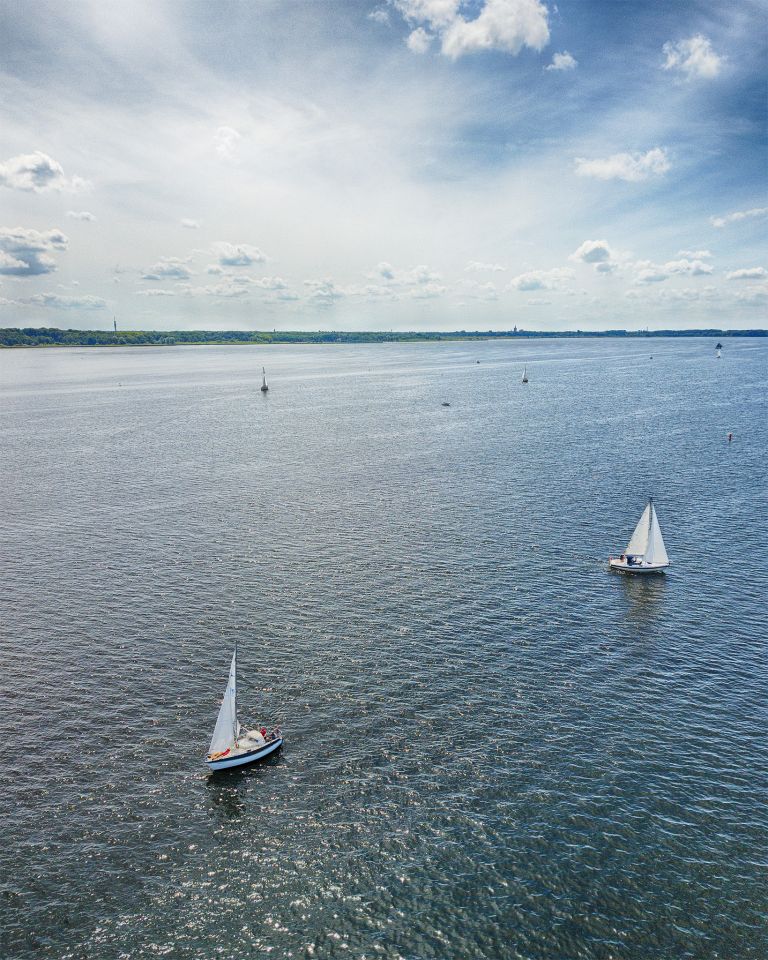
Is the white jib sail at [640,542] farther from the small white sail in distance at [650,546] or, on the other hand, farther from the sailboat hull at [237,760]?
the sailboat hull at [237,760]

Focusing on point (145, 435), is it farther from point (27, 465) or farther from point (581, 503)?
point (581, 503)

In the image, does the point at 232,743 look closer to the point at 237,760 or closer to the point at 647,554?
the point at 237,760

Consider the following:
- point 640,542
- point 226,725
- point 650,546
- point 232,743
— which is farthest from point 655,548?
point 226,725

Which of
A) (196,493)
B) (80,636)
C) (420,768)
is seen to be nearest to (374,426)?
(196,493)

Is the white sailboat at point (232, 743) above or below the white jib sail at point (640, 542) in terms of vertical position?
below

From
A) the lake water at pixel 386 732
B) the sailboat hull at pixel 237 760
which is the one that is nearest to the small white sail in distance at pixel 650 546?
the lake water at pixel 386 732

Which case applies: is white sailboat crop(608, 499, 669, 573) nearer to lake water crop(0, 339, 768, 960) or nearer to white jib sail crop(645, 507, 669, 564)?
white jib sail crop(645, 507, 669, 564)
